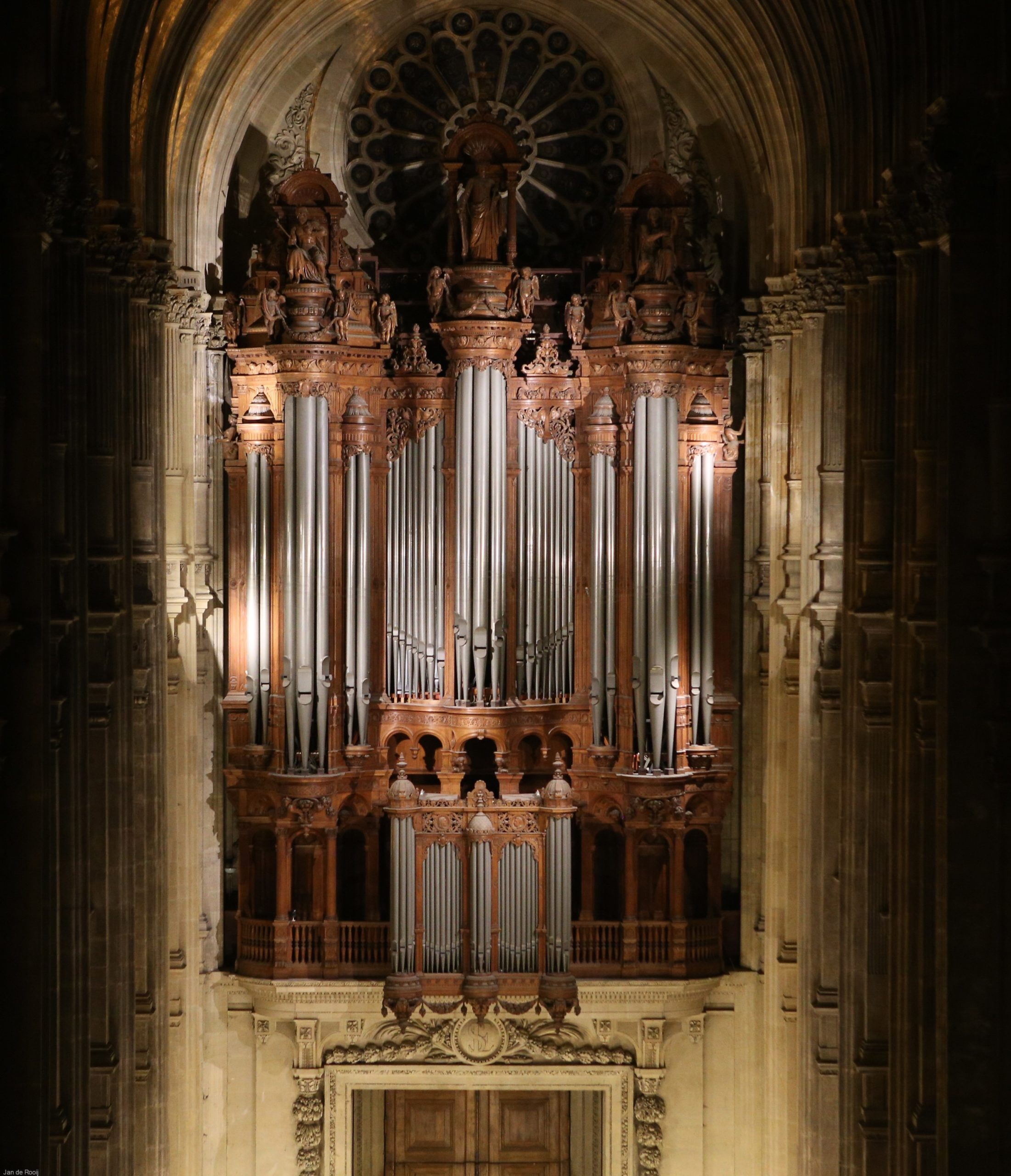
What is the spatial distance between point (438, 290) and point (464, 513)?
270 centimetres

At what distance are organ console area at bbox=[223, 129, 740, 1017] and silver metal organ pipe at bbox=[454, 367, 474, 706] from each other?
0.03 metres

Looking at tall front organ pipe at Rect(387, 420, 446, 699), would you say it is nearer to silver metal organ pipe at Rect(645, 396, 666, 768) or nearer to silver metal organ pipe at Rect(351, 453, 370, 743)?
silver metal organ pipe at Rect(351, 453, 370, 743)

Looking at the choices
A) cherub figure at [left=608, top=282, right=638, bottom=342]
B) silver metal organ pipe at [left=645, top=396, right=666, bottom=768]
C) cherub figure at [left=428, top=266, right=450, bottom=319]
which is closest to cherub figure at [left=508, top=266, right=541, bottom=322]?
cherub figure at [left=428, top=266, right=450, bottom=319]

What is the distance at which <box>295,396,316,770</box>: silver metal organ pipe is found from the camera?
2289cm

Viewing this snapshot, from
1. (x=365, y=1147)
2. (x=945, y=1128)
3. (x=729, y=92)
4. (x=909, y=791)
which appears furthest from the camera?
(x=365, y=1147)

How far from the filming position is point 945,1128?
1308cm

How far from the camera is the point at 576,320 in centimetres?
2311

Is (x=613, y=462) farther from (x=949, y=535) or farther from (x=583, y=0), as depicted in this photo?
(x=949, y=535)

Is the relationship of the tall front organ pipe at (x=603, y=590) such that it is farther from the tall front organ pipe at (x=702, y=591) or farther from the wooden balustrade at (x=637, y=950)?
the wooden balustrade at (x=637, y=950)

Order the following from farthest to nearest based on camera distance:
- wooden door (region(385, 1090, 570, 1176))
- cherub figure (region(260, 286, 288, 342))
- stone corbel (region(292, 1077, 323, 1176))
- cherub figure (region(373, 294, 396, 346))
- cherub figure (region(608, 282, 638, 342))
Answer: wooden door (region(385, 1090, 570, 1176))
stone corbel (region(292, 1077, 323, 1176))
cherub figure (region(373, 294, 396, 346))
cherub figure (region(260, 286, 288, 342))
cherub figure (region(608, 282, 638, 342))

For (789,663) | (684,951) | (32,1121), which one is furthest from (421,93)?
(32,1121)

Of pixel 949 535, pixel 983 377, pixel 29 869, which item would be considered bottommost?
pixel 29 869

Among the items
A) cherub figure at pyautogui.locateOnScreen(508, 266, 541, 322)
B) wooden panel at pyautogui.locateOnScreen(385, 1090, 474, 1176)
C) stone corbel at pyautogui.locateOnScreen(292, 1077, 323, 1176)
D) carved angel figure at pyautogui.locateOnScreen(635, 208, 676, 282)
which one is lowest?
wooden panel at pyautogui.locateOnScreen(385, 1090, 474, 1176)

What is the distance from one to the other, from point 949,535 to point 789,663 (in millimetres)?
8652
